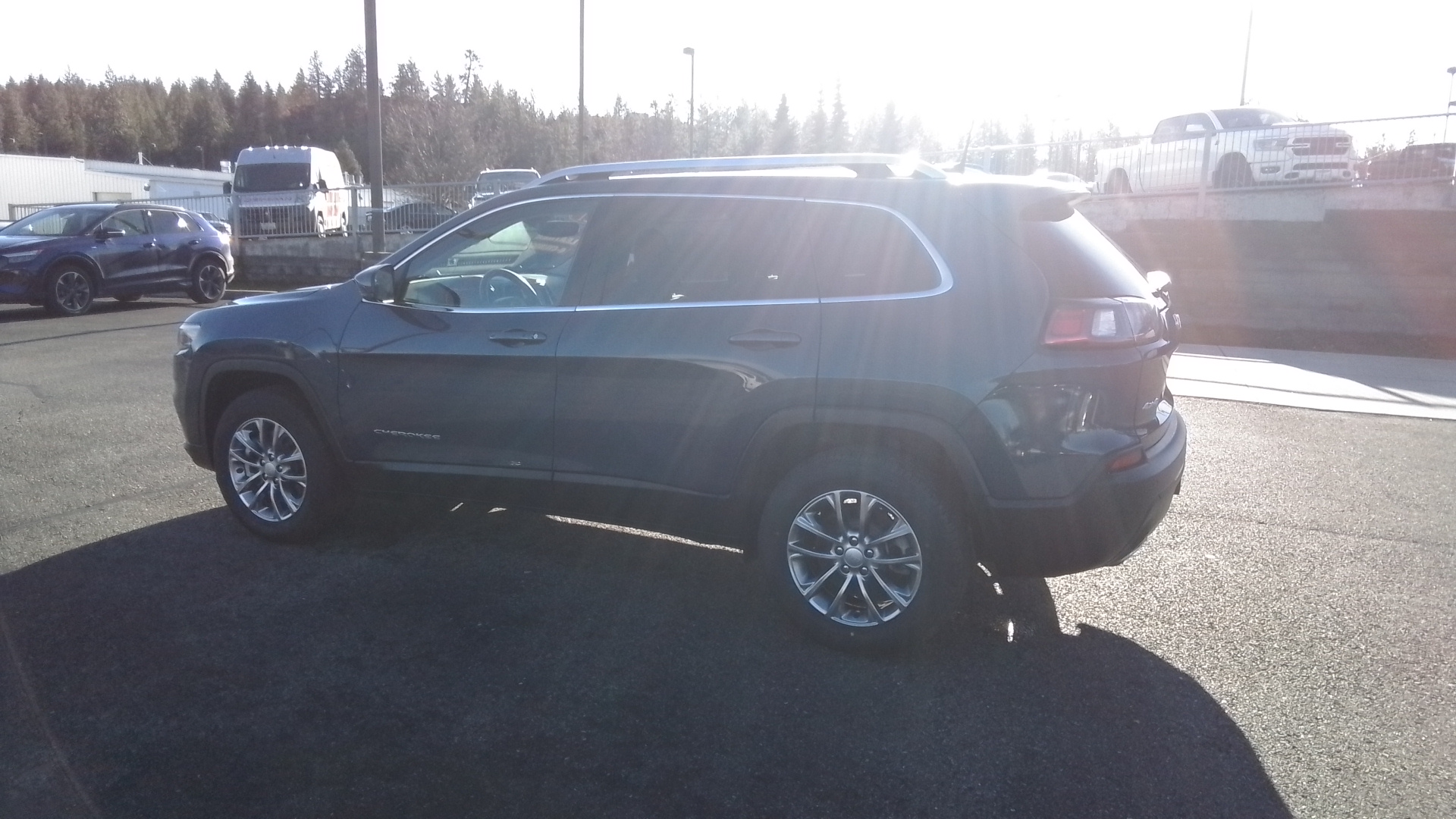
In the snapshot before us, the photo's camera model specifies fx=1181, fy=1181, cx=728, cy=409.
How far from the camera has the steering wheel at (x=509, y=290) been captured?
17.1ft

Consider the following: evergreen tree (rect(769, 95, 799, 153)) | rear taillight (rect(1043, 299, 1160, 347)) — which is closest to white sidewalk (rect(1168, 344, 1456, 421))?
rear taillight (rect(1043, 299, 1160, 347))

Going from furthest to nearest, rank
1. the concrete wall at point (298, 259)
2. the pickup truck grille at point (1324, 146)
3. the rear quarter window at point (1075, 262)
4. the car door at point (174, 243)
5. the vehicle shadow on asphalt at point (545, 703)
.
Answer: the concrete wall at point (298, 259) < the car door at point (174, 243) < the pickup truck grille at point (1324, 146) < the rear quarter window at point (1075, 262) < the vehicle shadow on asphalt at point (545, 703)

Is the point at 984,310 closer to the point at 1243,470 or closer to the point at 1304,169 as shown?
the point at 1243,470

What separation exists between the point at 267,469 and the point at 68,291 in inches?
522

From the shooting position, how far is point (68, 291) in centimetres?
1677

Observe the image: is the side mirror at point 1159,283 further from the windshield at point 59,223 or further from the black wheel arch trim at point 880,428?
the windshield at point 59,223

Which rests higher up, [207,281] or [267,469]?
[267,469]

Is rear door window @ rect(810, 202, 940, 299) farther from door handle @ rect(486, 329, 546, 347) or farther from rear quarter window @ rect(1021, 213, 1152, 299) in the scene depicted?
door handle @ rect(486, 329, 546, 347)

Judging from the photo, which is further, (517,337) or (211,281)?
(211,281)

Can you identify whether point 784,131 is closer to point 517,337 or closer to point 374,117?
point 374,117

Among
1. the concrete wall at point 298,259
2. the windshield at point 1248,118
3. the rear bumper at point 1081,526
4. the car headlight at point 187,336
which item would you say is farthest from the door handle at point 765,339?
the concrete wall at point 298,259

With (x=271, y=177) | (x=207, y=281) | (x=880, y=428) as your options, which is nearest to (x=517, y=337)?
(x=880, y=428)

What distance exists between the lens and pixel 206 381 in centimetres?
585

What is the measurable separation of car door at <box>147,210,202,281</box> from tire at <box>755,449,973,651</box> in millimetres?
15978
